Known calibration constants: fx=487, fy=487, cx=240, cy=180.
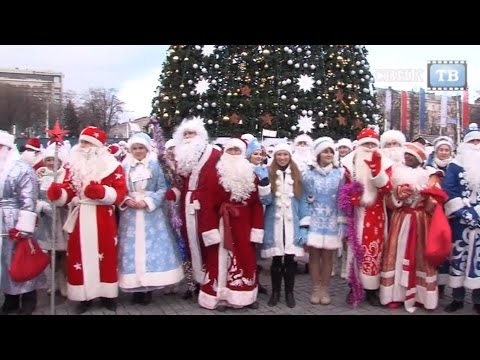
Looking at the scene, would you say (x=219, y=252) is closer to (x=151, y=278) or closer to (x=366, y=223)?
(x=151, y=278)

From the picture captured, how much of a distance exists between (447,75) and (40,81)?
26788 millimetres

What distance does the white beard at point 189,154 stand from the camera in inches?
220

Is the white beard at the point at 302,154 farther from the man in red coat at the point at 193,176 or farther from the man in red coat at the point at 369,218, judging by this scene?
the man in red coat at the point at 193,176

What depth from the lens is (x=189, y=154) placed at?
5.59 metres

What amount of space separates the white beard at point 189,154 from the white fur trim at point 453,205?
278 centimetres

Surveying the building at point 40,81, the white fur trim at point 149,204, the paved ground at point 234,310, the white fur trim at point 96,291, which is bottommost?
the paved ground at point 234,310

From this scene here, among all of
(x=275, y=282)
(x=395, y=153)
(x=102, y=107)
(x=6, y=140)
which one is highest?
(x=102, y=107)

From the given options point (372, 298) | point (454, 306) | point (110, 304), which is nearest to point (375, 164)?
point (372, 298)

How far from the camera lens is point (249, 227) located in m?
5.39

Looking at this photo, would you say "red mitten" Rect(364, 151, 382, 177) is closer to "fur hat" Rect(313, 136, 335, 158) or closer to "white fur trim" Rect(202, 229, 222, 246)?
"fur hat" Rect(313, 136, 335, 158)

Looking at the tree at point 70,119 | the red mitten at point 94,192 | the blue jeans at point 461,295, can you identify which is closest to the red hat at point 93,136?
the red mitten at point 94,192

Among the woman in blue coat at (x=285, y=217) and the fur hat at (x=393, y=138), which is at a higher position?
the fur hat at (x=393, y=138)

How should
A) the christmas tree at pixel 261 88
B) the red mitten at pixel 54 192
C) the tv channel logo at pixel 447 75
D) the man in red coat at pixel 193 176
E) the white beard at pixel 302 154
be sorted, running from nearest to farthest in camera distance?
the red mitten at pixel 54 192
the man in red coat at pixel 193 176
the white beard at pixel 302 154
the christmas tree at pixel 261 88
the tv channel logo at pixel 447 75

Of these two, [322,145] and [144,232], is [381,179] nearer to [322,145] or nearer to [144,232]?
[322,145]
